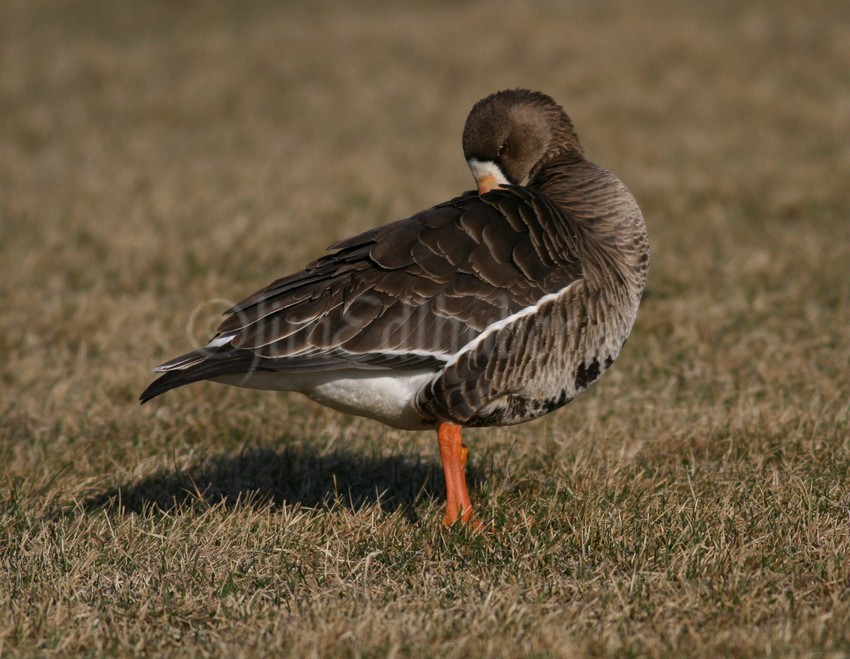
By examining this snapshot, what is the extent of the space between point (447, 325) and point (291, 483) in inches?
65.0

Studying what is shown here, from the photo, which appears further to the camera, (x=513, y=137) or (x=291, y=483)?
(x=291, y=483)

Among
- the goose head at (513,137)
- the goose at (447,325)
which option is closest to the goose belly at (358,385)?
the goose at (447,325)

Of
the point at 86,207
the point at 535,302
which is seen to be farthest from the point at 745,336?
the point at 86,207

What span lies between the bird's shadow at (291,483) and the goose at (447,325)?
76cm

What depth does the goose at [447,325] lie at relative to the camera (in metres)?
4.54

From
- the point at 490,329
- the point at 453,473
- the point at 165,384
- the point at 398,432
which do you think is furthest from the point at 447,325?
the point at 398,432

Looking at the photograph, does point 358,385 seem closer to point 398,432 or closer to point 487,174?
point 487,174

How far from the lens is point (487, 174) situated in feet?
18.1

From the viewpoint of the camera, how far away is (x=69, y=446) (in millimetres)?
6078

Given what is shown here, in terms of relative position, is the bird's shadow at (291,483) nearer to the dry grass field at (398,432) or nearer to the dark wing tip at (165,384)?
the dry grass field at (398,432)

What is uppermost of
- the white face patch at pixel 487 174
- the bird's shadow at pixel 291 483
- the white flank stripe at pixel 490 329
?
the white face patch at pixel 487 174

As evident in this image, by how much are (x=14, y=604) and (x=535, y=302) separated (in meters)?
2.40

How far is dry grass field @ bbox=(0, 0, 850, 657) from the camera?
12.9 ft

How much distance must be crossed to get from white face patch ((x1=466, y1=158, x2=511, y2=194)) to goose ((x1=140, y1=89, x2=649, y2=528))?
0.47 meters
